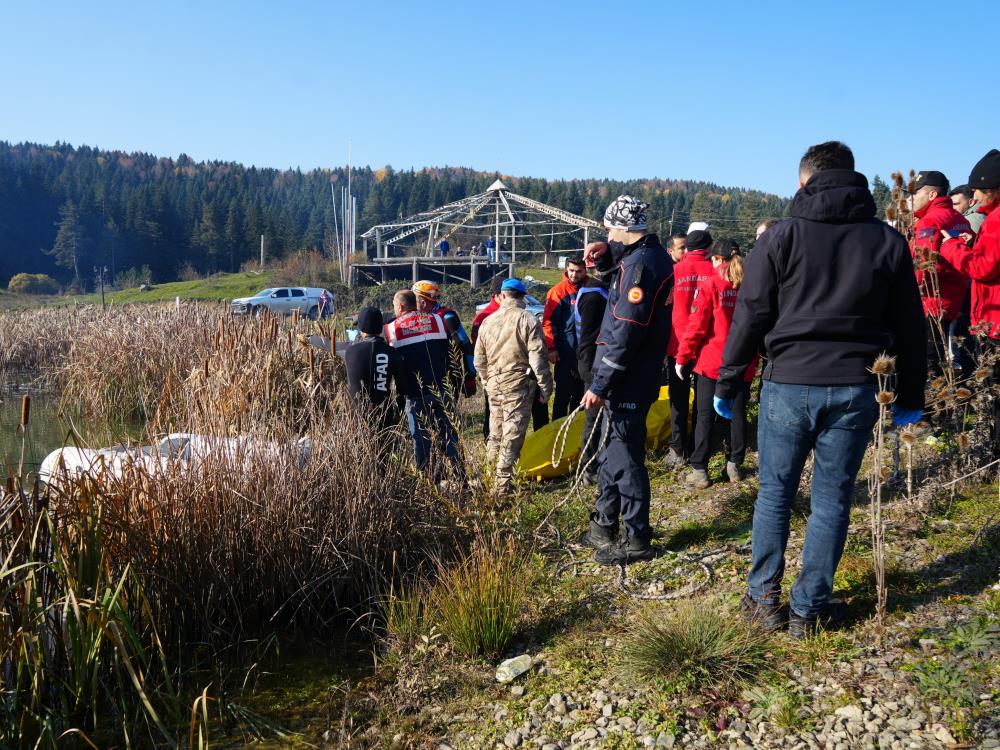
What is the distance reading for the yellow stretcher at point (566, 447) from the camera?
6113 mm

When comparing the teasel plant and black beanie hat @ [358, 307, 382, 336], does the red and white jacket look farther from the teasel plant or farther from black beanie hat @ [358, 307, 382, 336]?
the teasel plant

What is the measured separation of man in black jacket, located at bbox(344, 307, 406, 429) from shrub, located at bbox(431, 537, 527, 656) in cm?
213

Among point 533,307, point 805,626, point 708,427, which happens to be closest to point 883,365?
point 805,626

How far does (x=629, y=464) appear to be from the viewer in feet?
13.7

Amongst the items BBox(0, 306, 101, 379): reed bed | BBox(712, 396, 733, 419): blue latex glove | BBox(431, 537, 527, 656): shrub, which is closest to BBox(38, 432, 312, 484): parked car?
BBox(431, 537, 527, 656): shrub

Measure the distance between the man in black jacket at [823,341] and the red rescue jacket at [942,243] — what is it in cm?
173

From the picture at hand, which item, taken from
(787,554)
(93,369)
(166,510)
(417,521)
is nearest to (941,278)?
(787,554)

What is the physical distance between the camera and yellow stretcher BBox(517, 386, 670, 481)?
20.1ft

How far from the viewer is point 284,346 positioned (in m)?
8.89

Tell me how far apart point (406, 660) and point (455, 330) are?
3.98m

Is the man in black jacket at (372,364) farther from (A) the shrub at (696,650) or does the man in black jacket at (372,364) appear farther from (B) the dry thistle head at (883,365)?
(B) the dry thistle head at (883,365)

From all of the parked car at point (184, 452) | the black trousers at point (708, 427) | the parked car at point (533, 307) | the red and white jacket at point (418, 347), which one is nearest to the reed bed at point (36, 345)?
the parked car at point (533, 307)

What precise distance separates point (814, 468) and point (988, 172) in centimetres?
237

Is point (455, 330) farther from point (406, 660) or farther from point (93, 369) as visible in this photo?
point (93, 369)
